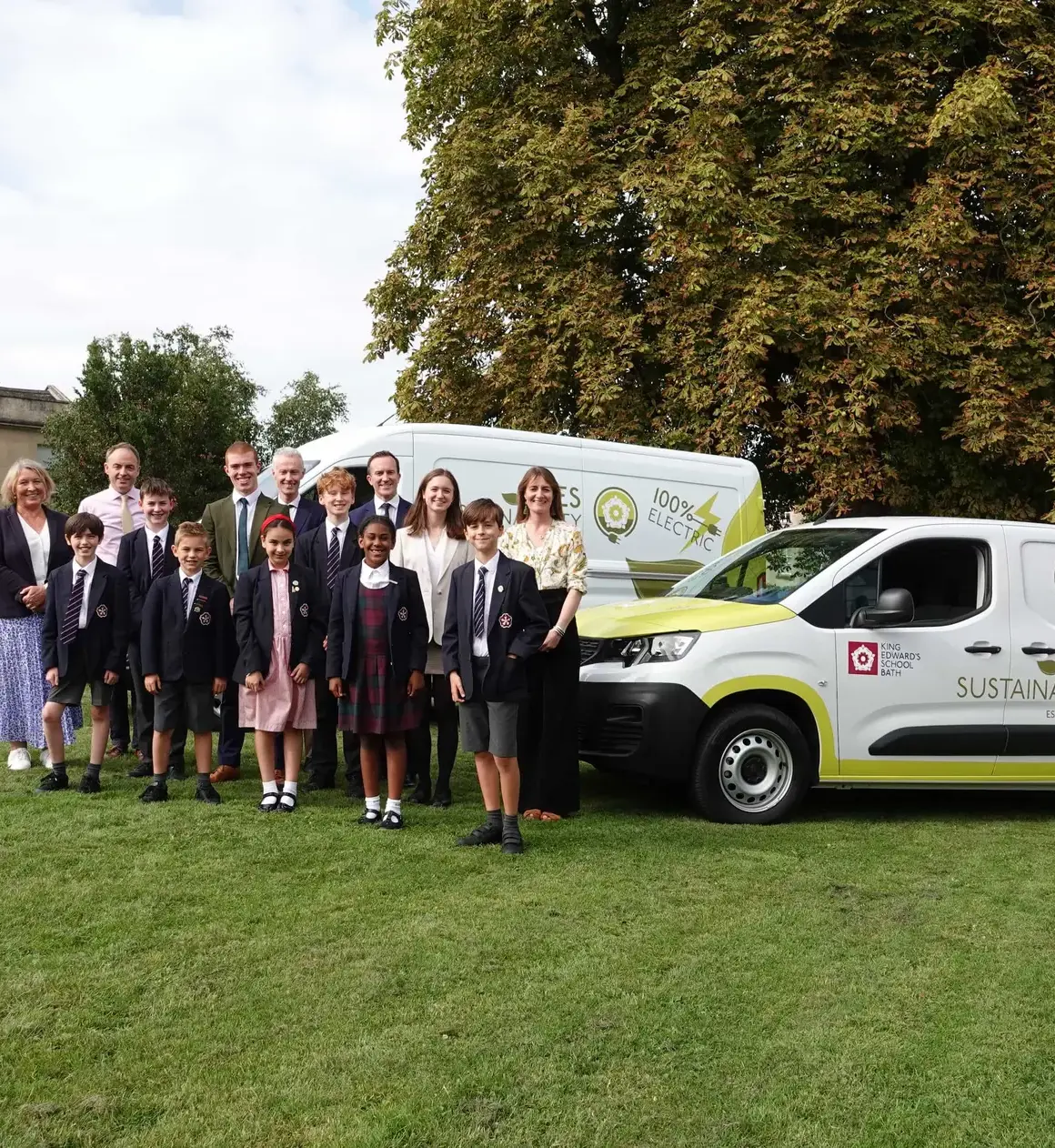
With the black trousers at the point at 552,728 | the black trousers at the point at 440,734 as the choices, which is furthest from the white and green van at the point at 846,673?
the black trousers at the point at 440,734

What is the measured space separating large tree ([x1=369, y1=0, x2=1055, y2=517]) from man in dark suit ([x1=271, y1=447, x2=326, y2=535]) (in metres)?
7.35

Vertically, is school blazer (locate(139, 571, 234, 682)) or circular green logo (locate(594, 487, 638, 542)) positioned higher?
circular green logo (locate(594, 487, 638, 542))

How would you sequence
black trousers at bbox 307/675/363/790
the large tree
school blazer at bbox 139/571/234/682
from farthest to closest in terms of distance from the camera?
the large tree
black trousers at bbox 307/675/363/790
school blazer at bbox 139/571/234/682

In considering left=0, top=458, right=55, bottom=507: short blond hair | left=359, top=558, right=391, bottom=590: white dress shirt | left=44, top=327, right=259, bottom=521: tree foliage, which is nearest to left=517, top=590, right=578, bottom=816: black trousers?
left=359, top=558, right=391, bottom=590: white dress shirt

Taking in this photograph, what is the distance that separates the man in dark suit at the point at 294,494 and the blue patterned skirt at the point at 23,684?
69.0 inches

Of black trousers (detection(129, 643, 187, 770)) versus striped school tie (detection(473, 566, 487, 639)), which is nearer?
striped school tie (detection(473, 566, 487, 639))

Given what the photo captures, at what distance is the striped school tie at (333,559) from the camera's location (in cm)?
720

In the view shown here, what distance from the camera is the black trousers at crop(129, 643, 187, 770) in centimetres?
749

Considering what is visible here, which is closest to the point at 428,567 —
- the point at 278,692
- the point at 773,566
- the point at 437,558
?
the point at 437,558

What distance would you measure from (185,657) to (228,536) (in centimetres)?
123

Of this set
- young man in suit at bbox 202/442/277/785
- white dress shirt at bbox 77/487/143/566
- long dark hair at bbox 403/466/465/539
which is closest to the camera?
long dark hair at bbox 403/466/465/539

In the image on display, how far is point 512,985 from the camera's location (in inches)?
157

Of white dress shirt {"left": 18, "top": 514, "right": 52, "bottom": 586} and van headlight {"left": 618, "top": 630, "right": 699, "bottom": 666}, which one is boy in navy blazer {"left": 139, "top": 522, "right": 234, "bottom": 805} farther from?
van headlight {"left": 618, "top": 630, "right": 699, "bottom": 666}

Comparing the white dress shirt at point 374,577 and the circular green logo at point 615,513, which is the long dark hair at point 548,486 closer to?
the white dress shirt at point 374,577
